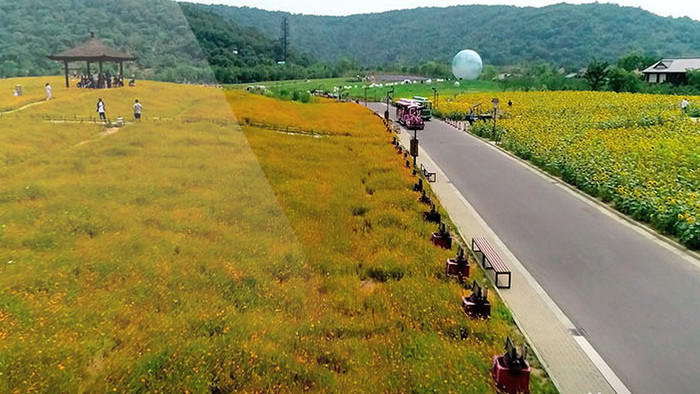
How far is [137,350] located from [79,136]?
15.8 metres

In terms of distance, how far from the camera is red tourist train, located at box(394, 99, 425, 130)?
35.2 metres

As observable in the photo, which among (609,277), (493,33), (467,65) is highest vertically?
(493,33)

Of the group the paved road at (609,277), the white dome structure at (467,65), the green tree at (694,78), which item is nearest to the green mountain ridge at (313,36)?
the white dome structure at (467,65)

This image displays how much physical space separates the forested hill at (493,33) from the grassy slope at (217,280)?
346ft

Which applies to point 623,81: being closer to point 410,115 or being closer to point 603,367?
point 410,115

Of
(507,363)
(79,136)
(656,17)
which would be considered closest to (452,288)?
(507,363)

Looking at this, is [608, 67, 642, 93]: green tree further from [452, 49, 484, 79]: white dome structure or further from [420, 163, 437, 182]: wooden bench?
[420, 163, 437, 182]: wooden bench

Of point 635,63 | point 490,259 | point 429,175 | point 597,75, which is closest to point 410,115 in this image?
point 429,175

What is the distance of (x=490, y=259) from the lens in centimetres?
1098

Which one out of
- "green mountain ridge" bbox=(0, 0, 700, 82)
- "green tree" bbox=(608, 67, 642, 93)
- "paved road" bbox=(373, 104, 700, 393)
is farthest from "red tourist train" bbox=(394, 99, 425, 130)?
"green tree" bbox=(608, 67, 642, 93)

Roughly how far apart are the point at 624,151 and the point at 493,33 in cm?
13387

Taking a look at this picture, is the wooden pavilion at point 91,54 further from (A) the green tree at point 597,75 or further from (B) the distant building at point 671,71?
(B) the distant building at point 671,71

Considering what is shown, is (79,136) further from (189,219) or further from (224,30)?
(224,30)

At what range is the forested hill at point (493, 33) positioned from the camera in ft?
411
